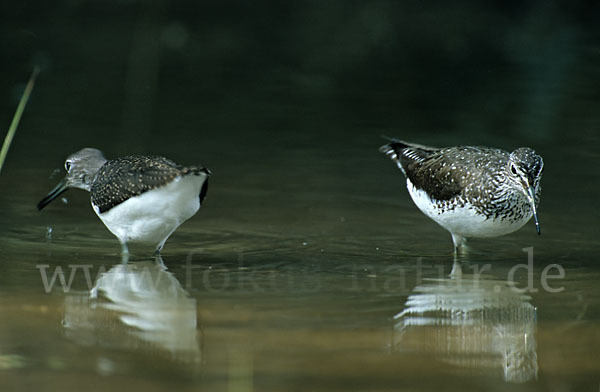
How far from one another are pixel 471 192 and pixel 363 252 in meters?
1.08

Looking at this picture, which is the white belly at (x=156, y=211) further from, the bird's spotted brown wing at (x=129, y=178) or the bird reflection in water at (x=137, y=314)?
the bird reflection in water at (x=137, y=314)

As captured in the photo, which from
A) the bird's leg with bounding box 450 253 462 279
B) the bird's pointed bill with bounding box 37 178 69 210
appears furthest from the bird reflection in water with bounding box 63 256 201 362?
the bird's leg with bounding box 450 253 462 279

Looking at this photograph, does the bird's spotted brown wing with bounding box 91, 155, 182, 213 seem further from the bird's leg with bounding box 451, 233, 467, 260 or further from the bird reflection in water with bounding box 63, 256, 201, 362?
the bird's leg with bounding box 451, 233, 467, 260

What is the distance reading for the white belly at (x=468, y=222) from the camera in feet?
27.6

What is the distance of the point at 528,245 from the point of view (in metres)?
9.07

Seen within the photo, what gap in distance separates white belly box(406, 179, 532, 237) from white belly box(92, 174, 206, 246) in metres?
2.14

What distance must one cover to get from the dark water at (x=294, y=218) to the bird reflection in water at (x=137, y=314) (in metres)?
0.03

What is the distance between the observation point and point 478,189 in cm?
845

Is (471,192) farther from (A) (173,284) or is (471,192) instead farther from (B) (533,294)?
(A) (173,284)

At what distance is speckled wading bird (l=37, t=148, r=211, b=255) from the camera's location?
26.3 ft

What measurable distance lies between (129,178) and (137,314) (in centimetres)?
199

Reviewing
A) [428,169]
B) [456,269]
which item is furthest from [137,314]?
[428,169]

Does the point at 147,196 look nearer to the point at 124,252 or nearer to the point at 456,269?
the point at 124,252

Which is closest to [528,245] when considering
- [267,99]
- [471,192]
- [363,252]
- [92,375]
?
[471,192]
